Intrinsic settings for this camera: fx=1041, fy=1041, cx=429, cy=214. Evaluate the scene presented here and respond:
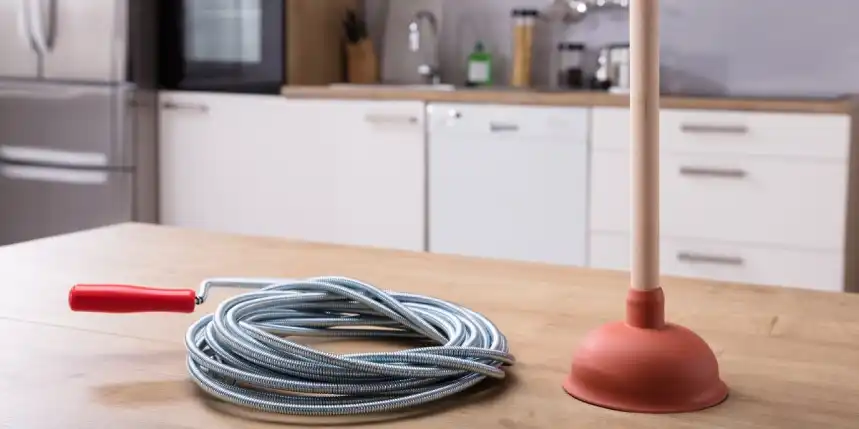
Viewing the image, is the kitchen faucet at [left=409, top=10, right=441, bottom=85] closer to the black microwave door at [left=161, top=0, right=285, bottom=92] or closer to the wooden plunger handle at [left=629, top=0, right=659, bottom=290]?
the black microwave door at [left=161, top=0, right=285, bottom=92]

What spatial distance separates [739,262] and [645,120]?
2598mm

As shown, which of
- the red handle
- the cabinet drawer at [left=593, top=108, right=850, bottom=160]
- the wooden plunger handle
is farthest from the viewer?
the cabinet drawer at [left=593, top=108, right=850, bottom=160]

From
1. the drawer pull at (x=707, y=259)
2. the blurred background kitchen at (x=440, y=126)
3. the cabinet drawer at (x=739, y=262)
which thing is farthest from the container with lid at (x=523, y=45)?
the drawer pull at (x=707, y=259)

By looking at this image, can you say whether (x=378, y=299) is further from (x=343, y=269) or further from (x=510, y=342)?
(x=343, y=269)

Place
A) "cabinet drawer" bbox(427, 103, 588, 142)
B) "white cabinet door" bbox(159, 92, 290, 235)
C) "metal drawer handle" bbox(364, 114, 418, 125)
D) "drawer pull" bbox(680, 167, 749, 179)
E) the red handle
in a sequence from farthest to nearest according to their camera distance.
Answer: "white cabinet door" bbox(159, 92, 290, 235)
"metal drawer handle" bbox(364, 114, 418, 125)
"cabinet drawer" bbox(427, 103, 588, 142)
"drawer pull" bbox(680, 167, 749, 179)
the red handle

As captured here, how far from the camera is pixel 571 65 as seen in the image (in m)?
3.82

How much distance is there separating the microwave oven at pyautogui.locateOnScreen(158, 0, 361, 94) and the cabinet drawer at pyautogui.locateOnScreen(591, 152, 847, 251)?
125cm

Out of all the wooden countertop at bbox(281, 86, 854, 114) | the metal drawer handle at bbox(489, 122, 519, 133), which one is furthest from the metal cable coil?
the metal drawer handle at bbox(489, 122, 519, 133)

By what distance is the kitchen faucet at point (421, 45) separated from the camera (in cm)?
401

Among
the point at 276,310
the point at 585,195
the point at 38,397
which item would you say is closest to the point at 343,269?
the point at 276,310

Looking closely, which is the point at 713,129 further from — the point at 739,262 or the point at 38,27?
the point at 38,27

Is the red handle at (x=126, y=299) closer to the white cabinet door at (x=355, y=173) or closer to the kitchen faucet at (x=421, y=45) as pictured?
the white cabinet door at (x=355, y=173)

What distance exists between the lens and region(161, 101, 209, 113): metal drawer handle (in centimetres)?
381

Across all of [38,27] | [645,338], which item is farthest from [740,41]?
[645,338]
